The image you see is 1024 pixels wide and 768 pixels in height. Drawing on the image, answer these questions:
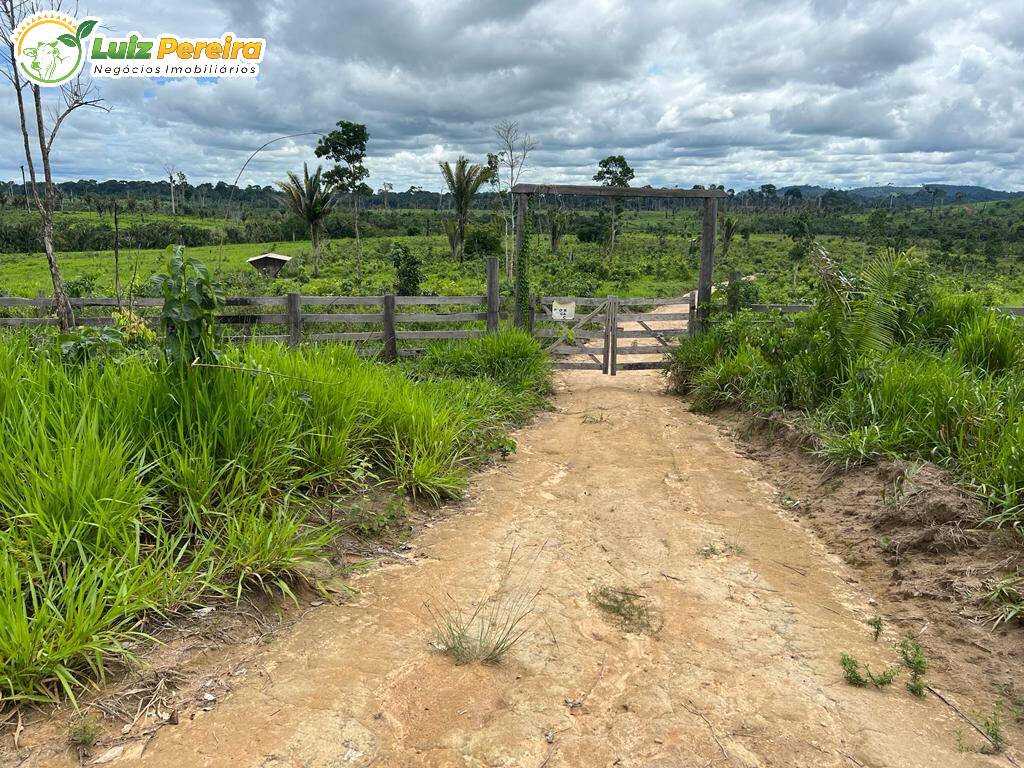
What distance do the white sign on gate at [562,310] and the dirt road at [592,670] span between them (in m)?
5.58

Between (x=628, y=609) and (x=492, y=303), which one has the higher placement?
(x=492, y=303)

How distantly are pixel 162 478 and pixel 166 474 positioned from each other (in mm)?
75

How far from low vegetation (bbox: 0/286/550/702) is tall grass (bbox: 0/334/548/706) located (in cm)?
1

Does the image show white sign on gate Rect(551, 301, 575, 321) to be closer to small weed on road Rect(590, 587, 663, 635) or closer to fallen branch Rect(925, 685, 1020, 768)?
small weed on road Rect(590, 587, 663, 635)

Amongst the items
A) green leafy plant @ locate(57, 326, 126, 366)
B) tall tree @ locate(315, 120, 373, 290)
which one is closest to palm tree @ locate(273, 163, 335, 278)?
tall tree @ locate(315, 120, 373, 290)

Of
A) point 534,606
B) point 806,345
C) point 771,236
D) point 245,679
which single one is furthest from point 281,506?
point 771,236

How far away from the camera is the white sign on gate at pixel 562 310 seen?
34.5ft

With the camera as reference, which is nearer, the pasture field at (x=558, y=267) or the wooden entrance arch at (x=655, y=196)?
the wooden entrance arch at (x=655, y=196)

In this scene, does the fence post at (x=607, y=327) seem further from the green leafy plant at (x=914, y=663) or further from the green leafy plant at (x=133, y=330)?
the green leafy plant at (x=914, y=663)

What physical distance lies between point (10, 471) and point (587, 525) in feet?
11.6

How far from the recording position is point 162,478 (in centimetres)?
368

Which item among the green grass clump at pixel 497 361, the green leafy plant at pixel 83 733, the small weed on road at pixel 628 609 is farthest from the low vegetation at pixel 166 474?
the green grass clump at pixel 497 361

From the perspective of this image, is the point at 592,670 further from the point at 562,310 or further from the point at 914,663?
the point at 562,310

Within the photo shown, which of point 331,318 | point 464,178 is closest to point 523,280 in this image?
point 331,318
